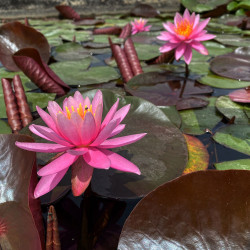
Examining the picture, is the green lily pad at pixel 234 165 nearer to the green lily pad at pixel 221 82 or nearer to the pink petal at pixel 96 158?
the pink petal at pixel 96 158

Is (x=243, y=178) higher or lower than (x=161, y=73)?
higher

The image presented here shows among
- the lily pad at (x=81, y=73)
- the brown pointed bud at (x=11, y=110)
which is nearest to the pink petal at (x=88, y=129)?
the brown pointed bud at (x=11, y=110)

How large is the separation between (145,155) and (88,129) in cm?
34

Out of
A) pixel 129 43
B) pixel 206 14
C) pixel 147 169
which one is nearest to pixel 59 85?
pixel 129 43

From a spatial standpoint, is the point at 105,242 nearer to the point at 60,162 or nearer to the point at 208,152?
the point at 60,162

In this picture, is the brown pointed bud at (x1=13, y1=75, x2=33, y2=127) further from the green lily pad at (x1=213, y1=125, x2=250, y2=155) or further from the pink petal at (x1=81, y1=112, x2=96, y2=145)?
the green lily pad at (x1=213, y1=125, x2=250, y2=155)

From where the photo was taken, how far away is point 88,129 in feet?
2.13

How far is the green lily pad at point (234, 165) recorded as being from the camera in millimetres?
900

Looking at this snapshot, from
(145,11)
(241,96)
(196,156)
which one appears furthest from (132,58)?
(145,11)

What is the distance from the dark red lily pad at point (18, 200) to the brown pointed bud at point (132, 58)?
44.6 inches

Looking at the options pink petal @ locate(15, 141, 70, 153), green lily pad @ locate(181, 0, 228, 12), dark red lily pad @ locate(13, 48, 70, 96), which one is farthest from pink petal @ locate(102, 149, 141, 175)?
green lily pad @ locate(181, 0, 228, 12)

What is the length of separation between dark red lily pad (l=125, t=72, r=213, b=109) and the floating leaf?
1.00ft

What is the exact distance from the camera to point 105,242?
69 cm

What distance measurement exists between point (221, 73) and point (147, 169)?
44.8 inches
